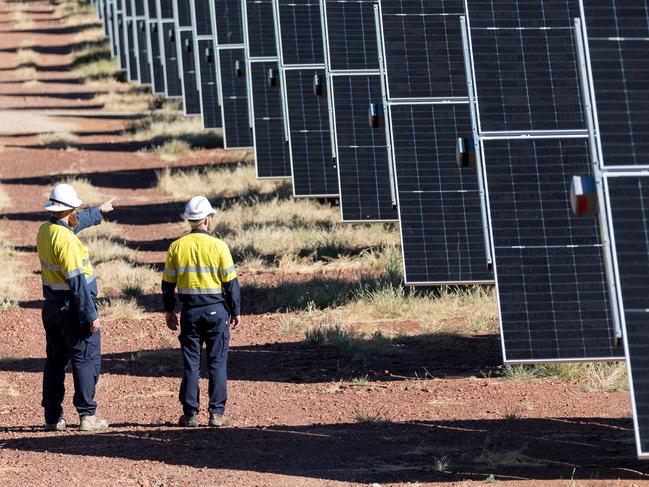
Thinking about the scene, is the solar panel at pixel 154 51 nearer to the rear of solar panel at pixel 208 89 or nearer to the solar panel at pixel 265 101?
the rear of solar panel at pixel 208 89

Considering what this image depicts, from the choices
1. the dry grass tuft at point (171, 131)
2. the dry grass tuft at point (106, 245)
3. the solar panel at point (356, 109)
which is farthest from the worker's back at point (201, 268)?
the dry grass tuft at point (171, 131)

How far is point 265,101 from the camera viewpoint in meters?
24.7

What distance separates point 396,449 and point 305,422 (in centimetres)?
135

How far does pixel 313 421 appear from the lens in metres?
11.5

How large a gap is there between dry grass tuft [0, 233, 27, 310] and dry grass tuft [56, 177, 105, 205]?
5405mm

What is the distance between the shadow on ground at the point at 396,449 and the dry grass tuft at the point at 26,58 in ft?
169

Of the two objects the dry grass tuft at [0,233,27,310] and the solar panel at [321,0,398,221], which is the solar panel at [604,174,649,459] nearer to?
the solar panel at [321,0,398,221]

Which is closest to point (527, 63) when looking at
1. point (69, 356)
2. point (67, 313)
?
point (67, 313)

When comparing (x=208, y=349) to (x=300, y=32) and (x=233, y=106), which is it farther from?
(x=233, y=106)

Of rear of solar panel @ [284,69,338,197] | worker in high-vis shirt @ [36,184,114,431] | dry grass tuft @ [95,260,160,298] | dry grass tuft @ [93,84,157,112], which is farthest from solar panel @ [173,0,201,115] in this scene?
worker in high-vis shirt @ [36,184,114,431]

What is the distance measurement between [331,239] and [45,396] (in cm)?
1031

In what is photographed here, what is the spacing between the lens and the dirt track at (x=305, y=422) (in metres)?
9.62

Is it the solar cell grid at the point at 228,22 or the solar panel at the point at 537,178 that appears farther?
the solar cell grid at the point at 228,22

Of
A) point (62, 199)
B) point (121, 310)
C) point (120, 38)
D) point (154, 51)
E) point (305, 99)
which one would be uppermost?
point (120, 38)
